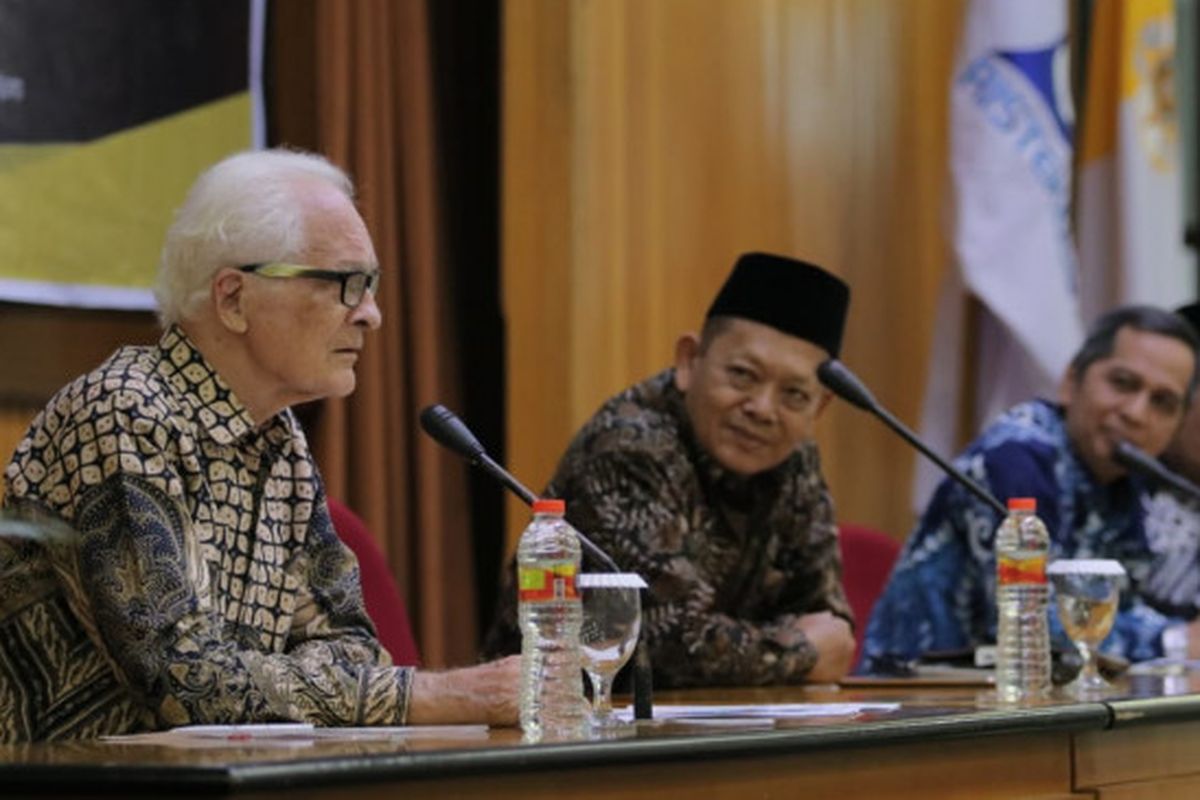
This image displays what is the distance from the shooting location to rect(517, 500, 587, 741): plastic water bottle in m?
2.36

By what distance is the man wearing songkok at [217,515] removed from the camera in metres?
2.49

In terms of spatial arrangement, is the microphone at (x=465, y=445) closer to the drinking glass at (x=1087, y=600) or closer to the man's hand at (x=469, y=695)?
the man's hand at (x=469, y=695)

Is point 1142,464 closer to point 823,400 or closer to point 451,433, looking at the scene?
point 823,400

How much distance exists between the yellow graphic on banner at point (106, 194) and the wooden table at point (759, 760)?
4.52 ft

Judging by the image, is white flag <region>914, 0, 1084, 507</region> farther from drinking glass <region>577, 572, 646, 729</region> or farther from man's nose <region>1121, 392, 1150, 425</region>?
drinking glass <region>577, 572, 646, 729</region>

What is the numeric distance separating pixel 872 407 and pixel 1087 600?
16.8 inches

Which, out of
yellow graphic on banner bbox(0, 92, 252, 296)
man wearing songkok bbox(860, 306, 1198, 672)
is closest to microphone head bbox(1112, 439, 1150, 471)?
man wearing songkok bbox(860, 306, 1198, 672)

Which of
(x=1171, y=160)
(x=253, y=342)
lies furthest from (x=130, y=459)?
(x=1171, y=160)

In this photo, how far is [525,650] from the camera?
240 cm

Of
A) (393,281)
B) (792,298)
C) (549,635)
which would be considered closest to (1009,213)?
(393,281)

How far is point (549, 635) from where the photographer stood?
239cm

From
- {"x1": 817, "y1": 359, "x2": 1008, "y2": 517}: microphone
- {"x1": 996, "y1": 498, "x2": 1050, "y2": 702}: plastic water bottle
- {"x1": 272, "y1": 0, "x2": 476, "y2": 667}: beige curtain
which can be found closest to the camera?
{"x1": 996, "y1": 498, "x2": 1050, "y2": 702}: plastic water bottle

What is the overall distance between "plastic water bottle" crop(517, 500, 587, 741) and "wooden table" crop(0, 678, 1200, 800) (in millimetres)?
74

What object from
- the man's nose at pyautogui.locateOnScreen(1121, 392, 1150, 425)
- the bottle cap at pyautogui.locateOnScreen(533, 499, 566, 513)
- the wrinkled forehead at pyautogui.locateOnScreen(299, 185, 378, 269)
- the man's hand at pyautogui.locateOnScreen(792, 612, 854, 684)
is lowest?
the man's hand at pyautogui.locateOnScreen(792, 612, 854, 684)
